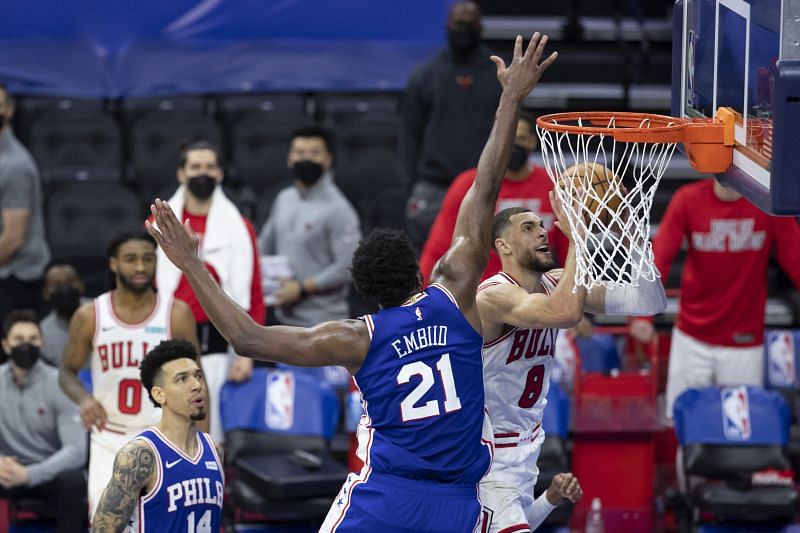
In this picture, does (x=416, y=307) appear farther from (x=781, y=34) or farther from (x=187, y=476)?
(x=781, y=34)

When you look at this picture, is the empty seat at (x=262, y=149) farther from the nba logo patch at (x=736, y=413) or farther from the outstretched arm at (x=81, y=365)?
the nba logo patch at (x=736, y=413)

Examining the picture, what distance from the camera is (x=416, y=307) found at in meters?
4.91

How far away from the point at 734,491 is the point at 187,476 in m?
3.29

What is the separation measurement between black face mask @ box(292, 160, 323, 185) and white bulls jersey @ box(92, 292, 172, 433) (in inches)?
89.8

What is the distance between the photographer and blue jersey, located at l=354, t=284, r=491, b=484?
15.9 feet

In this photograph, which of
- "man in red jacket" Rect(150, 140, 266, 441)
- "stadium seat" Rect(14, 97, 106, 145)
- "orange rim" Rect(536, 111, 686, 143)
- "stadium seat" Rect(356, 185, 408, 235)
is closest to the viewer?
"orange rim" Rect(536, 111, 686, 143)

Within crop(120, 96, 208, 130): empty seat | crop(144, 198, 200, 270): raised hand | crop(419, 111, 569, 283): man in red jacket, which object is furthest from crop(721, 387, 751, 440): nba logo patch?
crop(120, 96, 208, 130): empty seat

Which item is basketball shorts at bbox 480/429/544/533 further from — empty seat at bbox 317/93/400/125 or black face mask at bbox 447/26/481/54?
empty seat at bbox 317/93/400/125

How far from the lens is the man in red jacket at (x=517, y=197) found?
7.62m

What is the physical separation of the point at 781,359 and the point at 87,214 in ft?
15.2

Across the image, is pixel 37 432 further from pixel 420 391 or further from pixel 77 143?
pixel 77 143

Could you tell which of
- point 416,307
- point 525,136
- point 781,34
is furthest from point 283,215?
point 781,34

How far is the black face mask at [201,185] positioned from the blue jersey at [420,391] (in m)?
2.91

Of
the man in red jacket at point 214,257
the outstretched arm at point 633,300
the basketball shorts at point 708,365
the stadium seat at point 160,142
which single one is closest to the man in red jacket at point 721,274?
the basketball shorts at point 708,365
